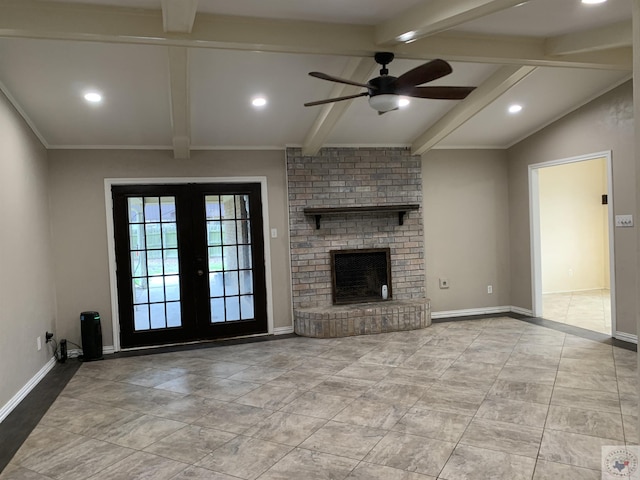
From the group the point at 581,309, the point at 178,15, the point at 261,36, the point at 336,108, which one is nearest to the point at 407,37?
the point at 261,36

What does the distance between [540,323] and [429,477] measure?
13.6 ft

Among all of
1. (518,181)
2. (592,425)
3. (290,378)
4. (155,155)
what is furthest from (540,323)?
(155,155)

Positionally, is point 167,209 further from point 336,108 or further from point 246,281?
point 336,108

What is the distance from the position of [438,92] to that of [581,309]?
481cm

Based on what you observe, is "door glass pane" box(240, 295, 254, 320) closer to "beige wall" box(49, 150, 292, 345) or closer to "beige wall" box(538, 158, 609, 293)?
"beige wall" box(49, 150, 292, 345)

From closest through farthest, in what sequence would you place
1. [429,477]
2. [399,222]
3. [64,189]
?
[429,477]
[64,189]
[399,222]

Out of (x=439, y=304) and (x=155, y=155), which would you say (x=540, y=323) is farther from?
(x=155, y=155)

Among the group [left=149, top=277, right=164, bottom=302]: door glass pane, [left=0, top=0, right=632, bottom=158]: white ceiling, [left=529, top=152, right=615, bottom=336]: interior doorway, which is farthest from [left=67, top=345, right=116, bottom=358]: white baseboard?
[left=529, top=152, right=615, bottom=336]: interior doorway

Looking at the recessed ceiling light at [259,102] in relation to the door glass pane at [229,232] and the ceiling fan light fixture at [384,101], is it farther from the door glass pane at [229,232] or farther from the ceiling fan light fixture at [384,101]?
the door glass pane at [229,232]

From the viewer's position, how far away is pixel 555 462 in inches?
99.4

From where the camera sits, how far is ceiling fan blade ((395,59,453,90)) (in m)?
2.90

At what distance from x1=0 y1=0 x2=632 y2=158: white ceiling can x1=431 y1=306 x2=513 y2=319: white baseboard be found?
102 inches

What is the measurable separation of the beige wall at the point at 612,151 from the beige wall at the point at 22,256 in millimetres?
5981
